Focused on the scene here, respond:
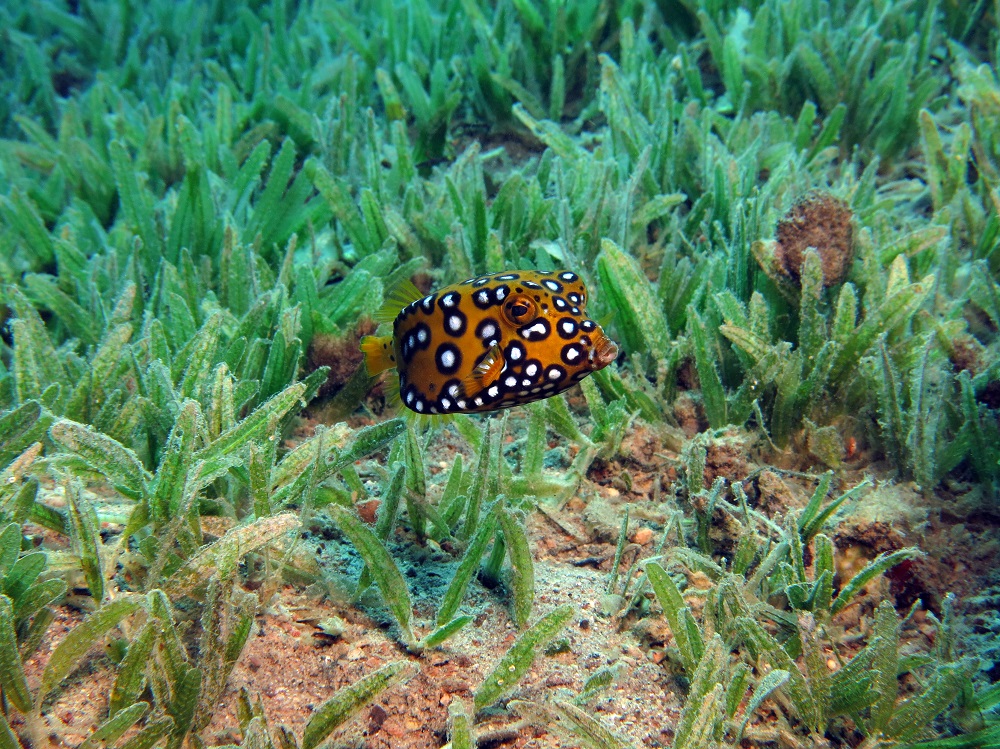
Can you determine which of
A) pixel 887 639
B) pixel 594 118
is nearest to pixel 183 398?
pixel 887 639

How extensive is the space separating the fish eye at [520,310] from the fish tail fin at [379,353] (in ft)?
1.93

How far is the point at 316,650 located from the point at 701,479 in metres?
1.58

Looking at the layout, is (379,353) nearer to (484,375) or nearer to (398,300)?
(398,300)

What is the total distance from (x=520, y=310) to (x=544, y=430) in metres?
0.95

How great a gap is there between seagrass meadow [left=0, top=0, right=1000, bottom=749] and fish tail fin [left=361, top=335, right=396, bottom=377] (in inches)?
5.1

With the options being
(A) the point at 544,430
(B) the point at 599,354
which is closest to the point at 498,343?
(B) the point at 599,354

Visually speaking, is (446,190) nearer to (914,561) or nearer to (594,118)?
(594,118)

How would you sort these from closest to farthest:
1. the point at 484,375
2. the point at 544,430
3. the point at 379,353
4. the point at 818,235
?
the point at 484,375 → the point at 379,353 → the point at 544,430 → the point at 818,235

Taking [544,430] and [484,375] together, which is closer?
[484,375]

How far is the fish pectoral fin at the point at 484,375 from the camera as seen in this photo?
6.84 feet

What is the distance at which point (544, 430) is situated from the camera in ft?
9.86

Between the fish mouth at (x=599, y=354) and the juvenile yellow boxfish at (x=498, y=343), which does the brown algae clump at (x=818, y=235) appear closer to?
the juvenile yellow boxfish at (x=498, y=343)

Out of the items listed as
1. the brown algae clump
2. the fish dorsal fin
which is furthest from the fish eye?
the brown algae clump

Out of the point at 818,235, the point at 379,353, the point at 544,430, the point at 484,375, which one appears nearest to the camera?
the point at 484,375
